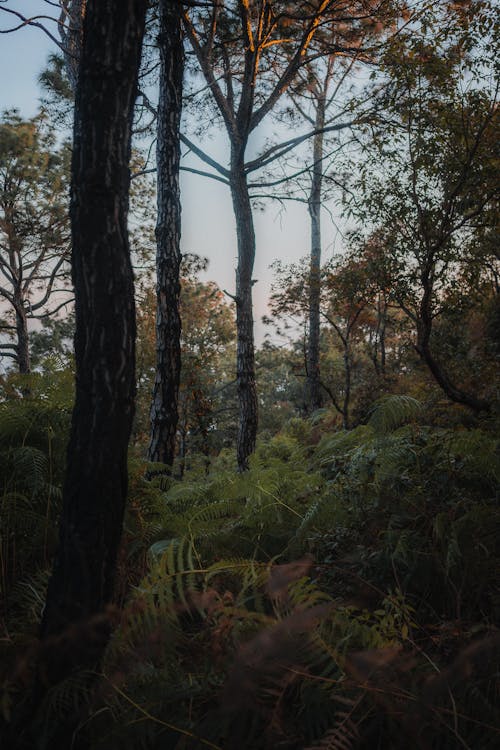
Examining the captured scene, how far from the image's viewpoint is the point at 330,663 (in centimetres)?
154

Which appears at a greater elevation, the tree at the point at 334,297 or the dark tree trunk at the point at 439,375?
the tree at the point at 334,297

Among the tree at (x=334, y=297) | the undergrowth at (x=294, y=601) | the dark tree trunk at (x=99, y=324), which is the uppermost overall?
the tree at (x=334, y=297)

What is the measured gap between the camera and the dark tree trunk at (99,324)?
1.81 m

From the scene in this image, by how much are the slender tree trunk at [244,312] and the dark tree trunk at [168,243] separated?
2.66 metres

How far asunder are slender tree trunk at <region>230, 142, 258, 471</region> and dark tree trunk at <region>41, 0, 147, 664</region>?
7.30 metres

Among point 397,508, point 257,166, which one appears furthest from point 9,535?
point 257,166

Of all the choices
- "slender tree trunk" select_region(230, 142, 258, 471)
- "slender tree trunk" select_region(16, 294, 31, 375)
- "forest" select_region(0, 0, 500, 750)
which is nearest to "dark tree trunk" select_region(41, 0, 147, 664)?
"forest" select_region(0, 0, 500, 750)

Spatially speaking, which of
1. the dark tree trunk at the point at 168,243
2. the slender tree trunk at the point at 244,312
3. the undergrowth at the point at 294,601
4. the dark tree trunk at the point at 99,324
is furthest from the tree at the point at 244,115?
the dark tree trunk at the point at 99,324

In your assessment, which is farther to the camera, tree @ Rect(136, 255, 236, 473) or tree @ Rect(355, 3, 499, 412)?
tree @ Rect(136, 255, 236, 473)

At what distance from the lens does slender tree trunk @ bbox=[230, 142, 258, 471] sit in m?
9.26

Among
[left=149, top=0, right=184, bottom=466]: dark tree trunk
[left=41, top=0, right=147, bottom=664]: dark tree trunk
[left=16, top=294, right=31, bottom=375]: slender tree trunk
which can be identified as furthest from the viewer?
[left=16, top=294, right=31, bottom=375]: slender tree trunk

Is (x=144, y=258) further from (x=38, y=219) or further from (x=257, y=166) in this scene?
(x=257, y=166)

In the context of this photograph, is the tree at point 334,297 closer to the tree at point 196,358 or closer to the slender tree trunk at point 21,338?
the tree at point 196,358

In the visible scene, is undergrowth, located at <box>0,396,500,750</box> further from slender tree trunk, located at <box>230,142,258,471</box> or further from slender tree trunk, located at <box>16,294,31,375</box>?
slender tree trunk, located at <box>16,294,31,375</box>
